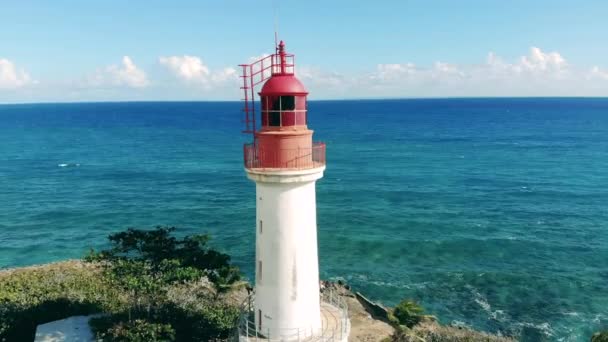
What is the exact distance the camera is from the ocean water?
33.8 m

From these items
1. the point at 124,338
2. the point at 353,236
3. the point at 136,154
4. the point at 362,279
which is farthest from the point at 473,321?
the point at 136,154

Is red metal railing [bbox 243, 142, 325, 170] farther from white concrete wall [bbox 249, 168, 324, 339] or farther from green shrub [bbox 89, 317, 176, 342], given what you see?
green shrub [bbox 89, 317, 176, 342]

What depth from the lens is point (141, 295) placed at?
2430 centimetres

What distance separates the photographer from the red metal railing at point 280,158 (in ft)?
45.8

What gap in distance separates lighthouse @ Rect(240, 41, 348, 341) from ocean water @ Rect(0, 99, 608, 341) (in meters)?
19.4

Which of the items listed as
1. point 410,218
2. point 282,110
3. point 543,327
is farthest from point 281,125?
point 410,218

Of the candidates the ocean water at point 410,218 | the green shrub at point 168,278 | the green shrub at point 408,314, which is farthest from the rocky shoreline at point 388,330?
the green shrub at point 168,278

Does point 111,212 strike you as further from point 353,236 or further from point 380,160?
point 380,160

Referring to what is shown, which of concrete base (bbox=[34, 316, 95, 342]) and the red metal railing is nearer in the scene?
the red metal railing

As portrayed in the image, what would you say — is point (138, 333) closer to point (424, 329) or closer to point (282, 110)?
point (282, 110)

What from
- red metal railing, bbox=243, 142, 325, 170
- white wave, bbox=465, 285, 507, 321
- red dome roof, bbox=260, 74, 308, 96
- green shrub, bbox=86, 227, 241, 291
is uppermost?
red dome roof, bbox=260, 74, 308, 96

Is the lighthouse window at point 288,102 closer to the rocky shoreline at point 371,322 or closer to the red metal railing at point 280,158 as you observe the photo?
the red metal railing at point 280,158

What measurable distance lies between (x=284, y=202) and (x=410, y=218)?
37767 millimetres

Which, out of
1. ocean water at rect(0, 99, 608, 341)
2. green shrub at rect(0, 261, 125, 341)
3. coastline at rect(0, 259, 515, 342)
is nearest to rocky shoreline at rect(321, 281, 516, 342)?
coastline at rect(0, 259, 515, 342)
